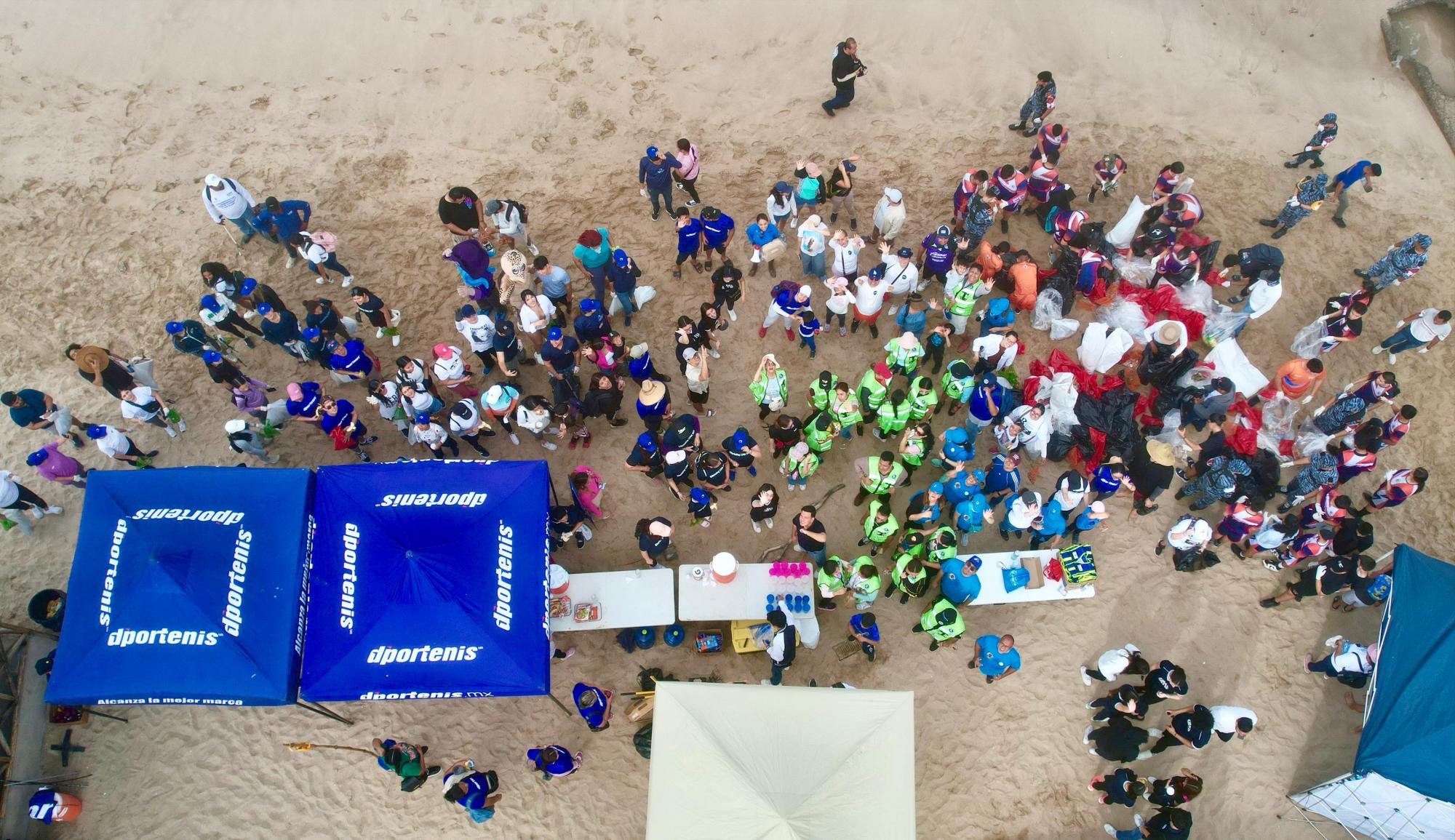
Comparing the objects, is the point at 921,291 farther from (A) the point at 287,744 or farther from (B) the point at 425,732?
(A) the point at 287,744

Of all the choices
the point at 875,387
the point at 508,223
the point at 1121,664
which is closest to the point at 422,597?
the point at 875,387

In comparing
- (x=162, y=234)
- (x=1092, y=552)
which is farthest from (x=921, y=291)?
(x=162, y=234)

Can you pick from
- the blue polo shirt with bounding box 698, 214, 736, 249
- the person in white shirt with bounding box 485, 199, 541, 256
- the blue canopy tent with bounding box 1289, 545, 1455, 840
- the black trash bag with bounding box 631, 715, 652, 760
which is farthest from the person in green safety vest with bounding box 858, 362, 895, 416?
the blue canopy tent with bounding box 1289, 545, 1455, 840

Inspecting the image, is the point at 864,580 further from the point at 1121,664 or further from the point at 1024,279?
the point at 1024,279

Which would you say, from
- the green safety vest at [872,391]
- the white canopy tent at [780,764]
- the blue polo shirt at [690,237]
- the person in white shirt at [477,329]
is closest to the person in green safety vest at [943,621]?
the white canopy tent at [780,764]

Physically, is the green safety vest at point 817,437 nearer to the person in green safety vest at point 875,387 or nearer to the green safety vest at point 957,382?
the person in green safety vest at point 875,387

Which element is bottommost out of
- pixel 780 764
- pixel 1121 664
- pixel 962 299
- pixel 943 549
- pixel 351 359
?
pixel 780 764
